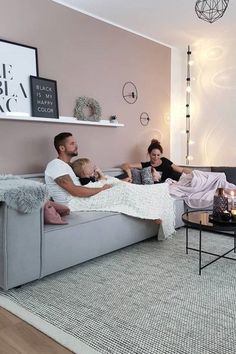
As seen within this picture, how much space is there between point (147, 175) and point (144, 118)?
108 cm

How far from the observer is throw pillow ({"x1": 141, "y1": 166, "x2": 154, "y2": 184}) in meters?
3.78

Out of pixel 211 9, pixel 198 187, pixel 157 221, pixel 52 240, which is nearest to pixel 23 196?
pixel 52 240

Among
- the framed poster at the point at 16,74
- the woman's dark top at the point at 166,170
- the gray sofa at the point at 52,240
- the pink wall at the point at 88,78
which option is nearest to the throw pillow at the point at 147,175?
the woman's dark top at the point at 166,170

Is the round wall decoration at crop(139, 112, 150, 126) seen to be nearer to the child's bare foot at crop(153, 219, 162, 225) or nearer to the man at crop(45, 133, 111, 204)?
the man at crop(45, 133, 111, 204)

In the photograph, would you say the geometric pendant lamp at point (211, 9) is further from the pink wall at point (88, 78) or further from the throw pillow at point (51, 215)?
the throw pillow at point (51, 215)

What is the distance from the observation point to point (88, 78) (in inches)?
147

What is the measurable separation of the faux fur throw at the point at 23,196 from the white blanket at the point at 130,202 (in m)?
0.80

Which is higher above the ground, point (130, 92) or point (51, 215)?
point (130, 92)

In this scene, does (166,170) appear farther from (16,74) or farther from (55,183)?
(16,74)

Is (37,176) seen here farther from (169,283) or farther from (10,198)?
(169,283)

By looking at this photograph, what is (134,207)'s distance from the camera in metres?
2.82

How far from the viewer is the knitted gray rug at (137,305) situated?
5.00ft

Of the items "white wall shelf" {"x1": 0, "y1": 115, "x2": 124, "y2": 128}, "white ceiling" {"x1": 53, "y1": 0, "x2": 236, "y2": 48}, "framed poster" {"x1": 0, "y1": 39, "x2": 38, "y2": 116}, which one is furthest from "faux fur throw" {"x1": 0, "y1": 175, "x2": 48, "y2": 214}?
"white ceiling" {"x1": 53, "y1": 0, "x2": 236, "y2": 48}

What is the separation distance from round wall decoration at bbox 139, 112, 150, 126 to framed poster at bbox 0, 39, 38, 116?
5.71 ft
